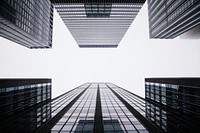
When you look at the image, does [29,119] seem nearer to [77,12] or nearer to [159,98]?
[159,98]

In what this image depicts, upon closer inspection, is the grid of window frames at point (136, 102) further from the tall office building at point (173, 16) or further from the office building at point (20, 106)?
the tall office building at point (173, 16)

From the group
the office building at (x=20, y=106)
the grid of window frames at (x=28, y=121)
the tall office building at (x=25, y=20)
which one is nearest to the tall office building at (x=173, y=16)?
the office building at (x=20, y=106)

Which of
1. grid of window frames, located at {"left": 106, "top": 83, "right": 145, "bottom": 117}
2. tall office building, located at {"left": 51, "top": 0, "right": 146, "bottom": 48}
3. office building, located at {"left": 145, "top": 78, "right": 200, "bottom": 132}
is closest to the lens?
office building, located at {"left": 145, "top": 78, "right": 200, "bottom": 132}

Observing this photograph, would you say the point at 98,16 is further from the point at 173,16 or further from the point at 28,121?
the point at 28,121

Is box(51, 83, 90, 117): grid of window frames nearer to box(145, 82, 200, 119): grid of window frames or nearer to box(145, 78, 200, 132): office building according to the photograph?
box(145, 78, 200, 132): office building

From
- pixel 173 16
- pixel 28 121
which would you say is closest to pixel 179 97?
pixel 28 121

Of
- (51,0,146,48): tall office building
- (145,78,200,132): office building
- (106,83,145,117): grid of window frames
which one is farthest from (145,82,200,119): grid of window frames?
(51,0,146,48): tall office building

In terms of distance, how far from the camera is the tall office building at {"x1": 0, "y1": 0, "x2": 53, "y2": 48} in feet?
171

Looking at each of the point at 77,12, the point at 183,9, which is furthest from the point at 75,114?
the point at 77,12

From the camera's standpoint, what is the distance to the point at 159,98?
41656 millimetres

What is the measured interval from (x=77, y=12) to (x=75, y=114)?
97.1 metres

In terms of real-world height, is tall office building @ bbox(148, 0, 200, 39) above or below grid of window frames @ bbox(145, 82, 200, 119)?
above

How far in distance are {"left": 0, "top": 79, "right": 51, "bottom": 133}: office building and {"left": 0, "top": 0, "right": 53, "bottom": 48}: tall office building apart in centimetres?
2558

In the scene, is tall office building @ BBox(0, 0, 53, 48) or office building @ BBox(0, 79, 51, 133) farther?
tall office building @ BBox(0, 0, 53, 48)
